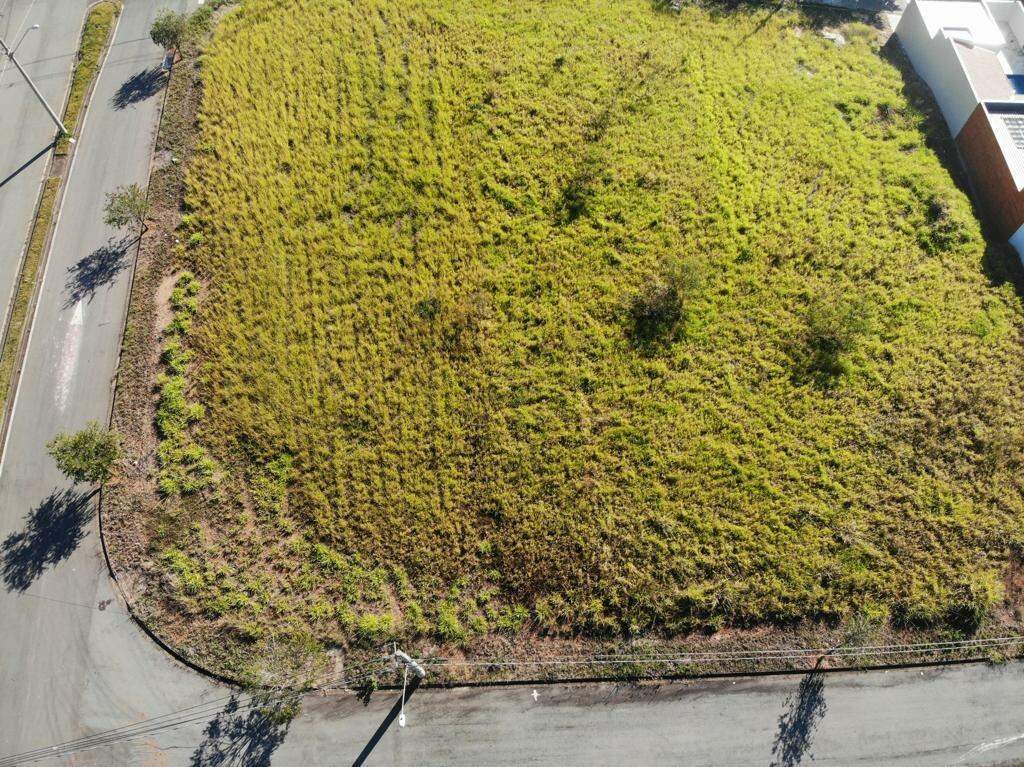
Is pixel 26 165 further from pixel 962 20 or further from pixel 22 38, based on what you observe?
pixel 962 20

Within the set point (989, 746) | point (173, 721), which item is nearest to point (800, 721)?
point (989, 746)

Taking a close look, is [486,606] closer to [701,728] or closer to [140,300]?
[701,728]

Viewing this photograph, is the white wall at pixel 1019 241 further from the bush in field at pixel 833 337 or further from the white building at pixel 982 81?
the bush in field at pixel 833 337

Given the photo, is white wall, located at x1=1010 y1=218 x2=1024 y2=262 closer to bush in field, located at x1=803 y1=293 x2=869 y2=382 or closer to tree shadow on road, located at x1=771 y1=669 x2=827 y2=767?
bush in field, located at x1=803 y1=293 x2=869 y2=382

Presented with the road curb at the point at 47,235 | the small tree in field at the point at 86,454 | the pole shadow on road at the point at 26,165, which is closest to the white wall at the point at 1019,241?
the small tree in field at the point at 86,454

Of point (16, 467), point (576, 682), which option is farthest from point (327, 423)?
point (576, 682)

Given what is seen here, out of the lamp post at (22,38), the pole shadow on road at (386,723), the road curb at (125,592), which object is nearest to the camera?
the pole shadow on road at (386,723)
